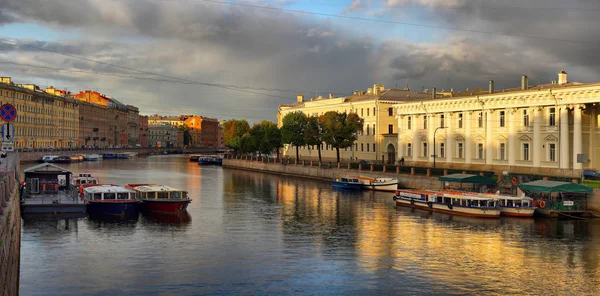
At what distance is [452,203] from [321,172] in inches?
1583

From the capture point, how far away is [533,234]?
38781 millimetres

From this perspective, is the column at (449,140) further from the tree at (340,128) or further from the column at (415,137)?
the tree at (340,128)

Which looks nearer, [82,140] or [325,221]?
[325,221]

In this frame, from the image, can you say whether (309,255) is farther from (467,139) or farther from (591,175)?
(467,139)

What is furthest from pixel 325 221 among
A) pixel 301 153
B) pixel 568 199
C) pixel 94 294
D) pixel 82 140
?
pixel 82 140

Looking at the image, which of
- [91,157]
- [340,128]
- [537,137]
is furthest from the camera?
[91,157]

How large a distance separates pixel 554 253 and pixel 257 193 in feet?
129

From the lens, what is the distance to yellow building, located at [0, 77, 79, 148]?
124625 millimetres

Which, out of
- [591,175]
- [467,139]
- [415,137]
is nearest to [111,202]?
[591,175]

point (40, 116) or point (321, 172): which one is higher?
point (40, 116)

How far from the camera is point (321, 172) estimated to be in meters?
87.7

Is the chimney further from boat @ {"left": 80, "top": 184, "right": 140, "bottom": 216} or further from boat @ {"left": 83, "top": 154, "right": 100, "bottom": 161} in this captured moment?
boat @ {"left": 83, "top": 154, "right": 100, "bottom": 161}

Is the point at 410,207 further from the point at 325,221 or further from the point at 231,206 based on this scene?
the point at 231,206

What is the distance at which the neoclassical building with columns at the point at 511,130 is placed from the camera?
2308 inches
